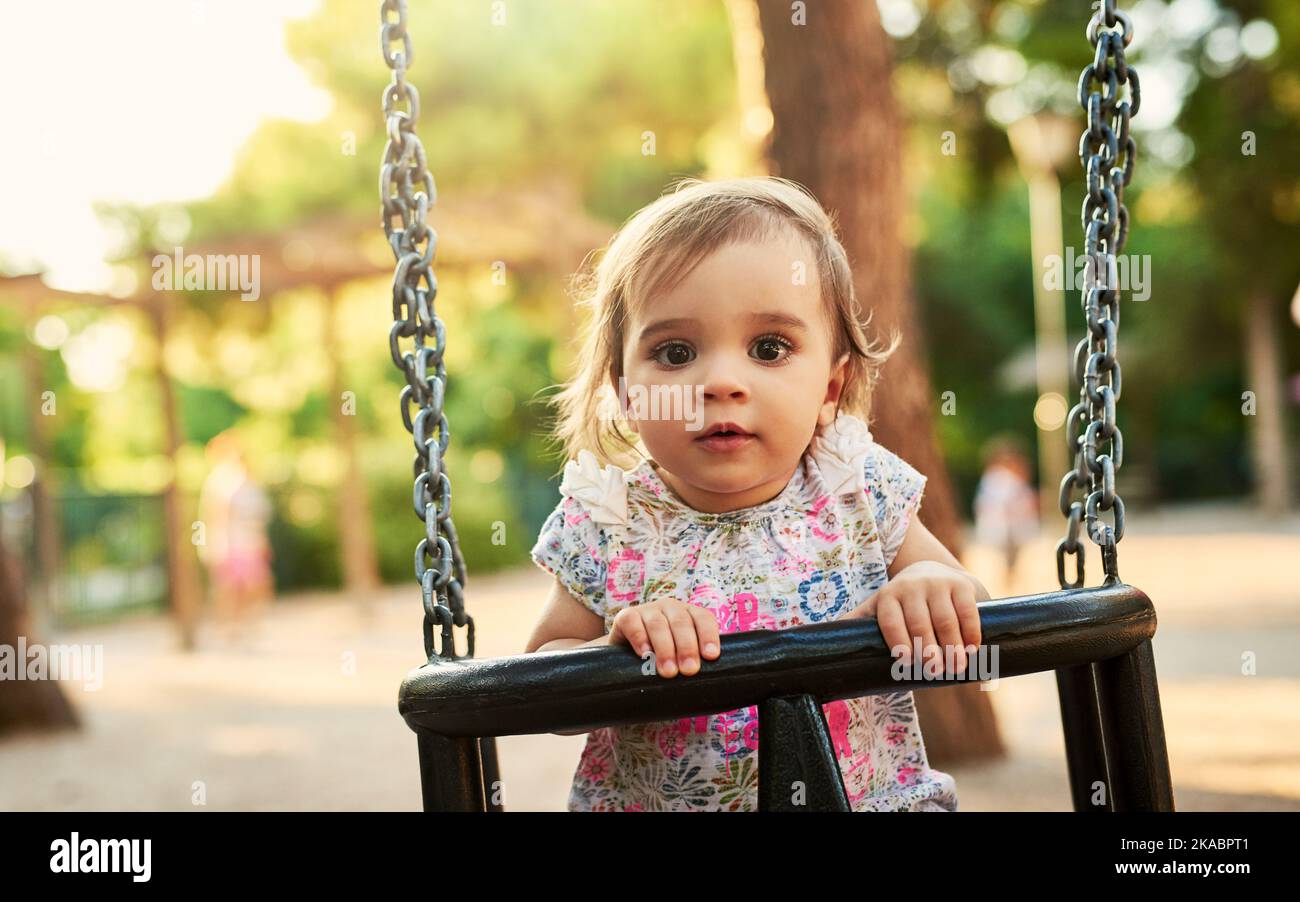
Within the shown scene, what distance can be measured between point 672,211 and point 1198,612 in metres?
7.88

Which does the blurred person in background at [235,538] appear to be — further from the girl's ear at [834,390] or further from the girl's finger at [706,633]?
the girl's finger at [706,633]

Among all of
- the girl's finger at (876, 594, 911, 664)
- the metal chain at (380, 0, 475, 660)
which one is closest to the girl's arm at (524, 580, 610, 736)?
the metal chain at (380, 0, 475, 660)

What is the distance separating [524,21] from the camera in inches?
577

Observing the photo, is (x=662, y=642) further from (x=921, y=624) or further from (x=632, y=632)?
(x=921, y=624)

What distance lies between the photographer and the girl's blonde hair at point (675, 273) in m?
1.71

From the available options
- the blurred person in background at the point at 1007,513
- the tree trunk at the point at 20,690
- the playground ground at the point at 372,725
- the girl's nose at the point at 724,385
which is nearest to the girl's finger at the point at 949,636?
the girl's nose at the point at 724,385

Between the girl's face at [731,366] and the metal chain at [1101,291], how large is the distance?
0.36m

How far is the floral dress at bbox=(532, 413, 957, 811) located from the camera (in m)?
1.72

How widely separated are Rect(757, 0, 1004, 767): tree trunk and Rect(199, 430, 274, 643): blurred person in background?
676cm

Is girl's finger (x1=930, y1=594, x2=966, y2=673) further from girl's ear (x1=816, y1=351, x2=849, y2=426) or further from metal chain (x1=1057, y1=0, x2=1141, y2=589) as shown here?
girl's ear (x1=816, y1=351, x2=849, y2=426)

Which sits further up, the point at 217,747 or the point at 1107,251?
the point at 1107,251

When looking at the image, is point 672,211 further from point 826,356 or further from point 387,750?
point 387,750
